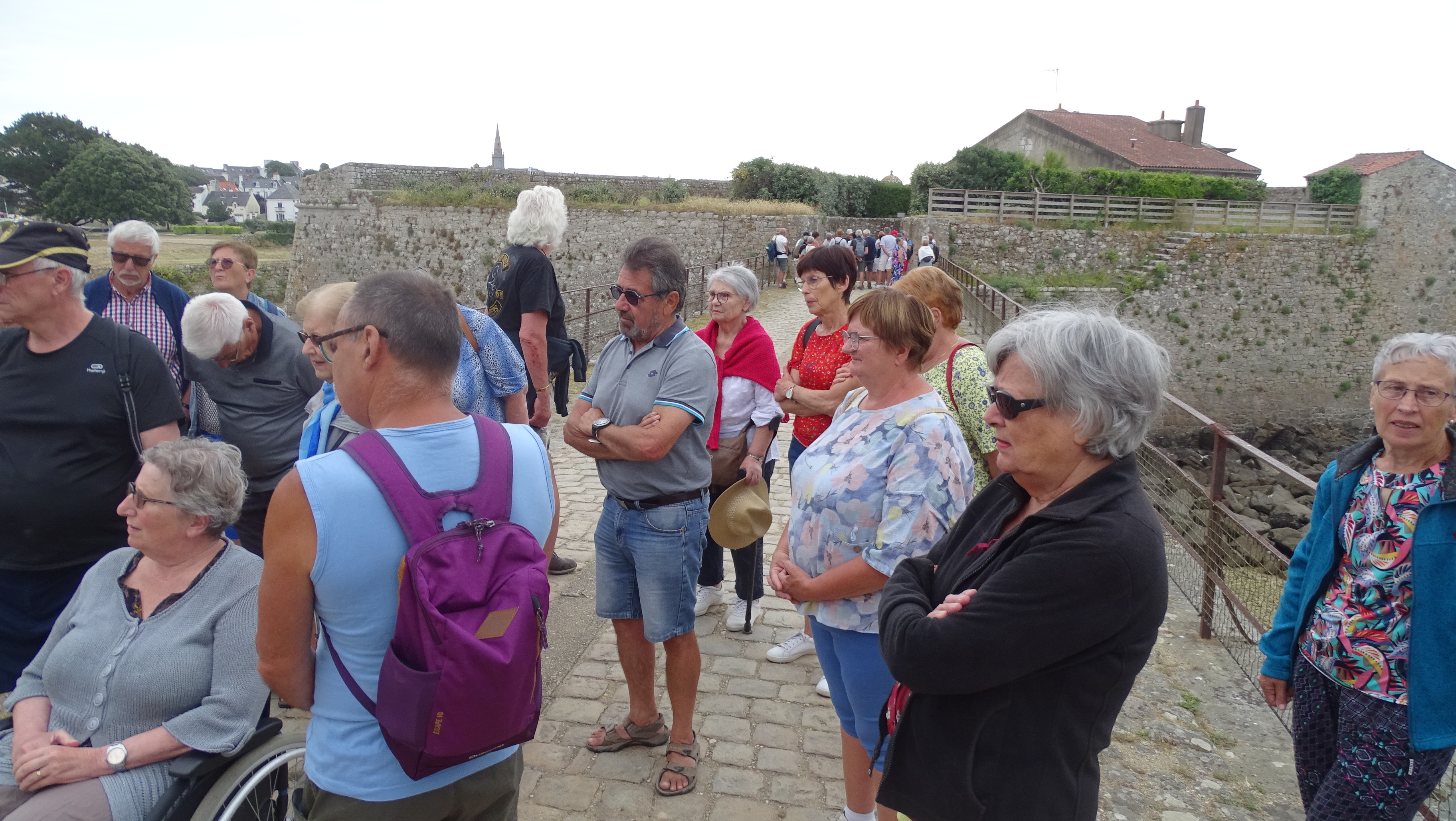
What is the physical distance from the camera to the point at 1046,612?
1401mm

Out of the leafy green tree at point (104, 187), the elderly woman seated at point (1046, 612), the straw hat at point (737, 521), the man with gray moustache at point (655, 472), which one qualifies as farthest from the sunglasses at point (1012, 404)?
the leafy green tree at point (104, 187)

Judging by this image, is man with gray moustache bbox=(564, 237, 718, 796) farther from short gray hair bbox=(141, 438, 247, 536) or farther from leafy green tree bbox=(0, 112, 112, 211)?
leafy green tree bbox=(0, 112, 112, 211)

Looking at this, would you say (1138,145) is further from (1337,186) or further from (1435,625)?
(1435,625)

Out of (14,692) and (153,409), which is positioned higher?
(153,409)

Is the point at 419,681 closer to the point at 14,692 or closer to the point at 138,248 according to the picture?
the point at 14,692

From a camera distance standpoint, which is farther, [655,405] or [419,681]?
[655,405]

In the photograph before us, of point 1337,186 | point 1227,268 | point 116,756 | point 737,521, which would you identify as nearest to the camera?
point 116,756

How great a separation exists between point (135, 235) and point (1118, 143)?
37.4 metres

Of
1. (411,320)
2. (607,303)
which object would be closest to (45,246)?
(411,320)

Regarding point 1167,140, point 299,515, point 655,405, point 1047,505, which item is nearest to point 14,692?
point 299,515

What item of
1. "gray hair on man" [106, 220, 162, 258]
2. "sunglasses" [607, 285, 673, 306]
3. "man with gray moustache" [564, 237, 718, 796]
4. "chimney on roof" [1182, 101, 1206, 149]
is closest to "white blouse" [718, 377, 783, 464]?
"man with gray moustache" [564, 237, 718, 796]

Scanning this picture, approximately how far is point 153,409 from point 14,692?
3.15 feet

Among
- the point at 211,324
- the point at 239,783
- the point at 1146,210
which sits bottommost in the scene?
the point at 239,783

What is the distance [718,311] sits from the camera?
3.96m
